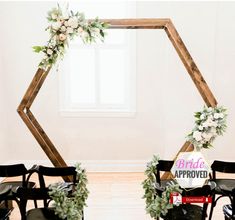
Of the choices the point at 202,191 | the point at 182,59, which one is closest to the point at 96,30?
the point at 182,59

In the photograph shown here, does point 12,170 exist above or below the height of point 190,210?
above

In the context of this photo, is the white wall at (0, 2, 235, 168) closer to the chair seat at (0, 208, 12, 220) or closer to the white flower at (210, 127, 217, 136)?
the white flower at (210, 127, 217, 136)

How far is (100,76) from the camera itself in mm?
5449

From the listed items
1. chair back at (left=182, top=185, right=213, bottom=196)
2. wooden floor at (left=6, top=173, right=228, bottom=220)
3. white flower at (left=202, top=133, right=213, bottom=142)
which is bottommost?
wooden floor at (left=6, top=173, right=228, bottom=220)

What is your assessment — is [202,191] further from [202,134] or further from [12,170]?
[12,170]

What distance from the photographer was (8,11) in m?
5.20

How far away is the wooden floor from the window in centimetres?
110

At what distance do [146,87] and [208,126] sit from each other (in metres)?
2.54

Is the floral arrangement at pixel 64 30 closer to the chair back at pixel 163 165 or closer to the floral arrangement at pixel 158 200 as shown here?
the chair back at pixel 163 165

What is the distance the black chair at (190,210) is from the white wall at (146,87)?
8.13 feet

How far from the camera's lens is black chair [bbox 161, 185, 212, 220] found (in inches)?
97.3

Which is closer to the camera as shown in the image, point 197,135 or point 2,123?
point 197,135

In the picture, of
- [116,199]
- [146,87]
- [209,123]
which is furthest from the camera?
[146,87]

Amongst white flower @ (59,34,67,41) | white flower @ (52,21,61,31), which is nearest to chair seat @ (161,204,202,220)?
white flower @ (59,34,67,41)
